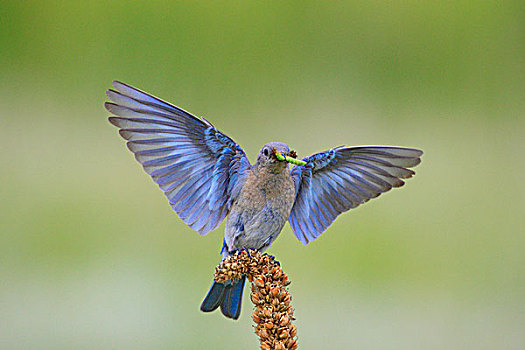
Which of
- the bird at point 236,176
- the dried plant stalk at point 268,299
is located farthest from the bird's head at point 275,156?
the dried plant stalk at point 268,299

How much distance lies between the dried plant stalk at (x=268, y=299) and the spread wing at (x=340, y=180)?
0.75ft

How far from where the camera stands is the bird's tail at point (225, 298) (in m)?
0.93

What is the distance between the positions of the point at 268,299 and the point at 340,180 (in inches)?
12.9

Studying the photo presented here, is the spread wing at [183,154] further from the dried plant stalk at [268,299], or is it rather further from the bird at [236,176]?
the dried plant stalk at [268,299]

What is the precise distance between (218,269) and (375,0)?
1246mm

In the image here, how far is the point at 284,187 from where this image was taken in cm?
85

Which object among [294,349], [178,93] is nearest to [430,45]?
[178,93]

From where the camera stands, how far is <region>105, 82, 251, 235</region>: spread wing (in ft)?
2.58

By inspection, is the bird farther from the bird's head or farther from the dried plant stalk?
the dried plant stalk

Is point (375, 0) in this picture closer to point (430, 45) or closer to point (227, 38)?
point (430, 45)

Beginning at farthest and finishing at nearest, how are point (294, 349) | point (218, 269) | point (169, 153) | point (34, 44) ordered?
1. point (34, 44)
2. point (169, 153)
3. point (218, 269)
4. point (294, 349)

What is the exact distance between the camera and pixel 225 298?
0.94m

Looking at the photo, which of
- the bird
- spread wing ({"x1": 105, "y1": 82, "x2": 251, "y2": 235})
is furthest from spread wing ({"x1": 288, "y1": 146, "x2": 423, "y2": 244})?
spread wing ({"x1": 105, "y1": 82, "x2": 251, "y2": 235})

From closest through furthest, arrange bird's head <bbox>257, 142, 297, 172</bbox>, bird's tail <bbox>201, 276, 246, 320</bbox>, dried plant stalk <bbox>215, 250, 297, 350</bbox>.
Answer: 1. dried plant stalk <bbox>215, 250, 297, 350</bbox>
2. bird's head <bbox>257, 142, 297, 172</bbox>
3. bird's tail <bbox>201, 276, 246, 320</bbox>
